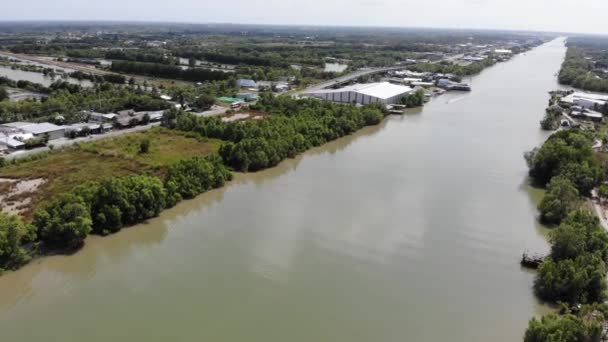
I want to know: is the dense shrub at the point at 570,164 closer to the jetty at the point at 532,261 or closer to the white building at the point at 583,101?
the jetty at the point at 532,261

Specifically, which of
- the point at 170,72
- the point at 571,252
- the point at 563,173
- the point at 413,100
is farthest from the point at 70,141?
the point at 413,100

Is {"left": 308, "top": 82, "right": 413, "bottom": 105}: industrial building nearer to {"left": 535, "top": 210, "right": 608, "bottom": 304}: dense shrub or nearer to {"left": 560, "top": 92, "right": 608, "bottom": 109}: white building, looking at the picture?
{"left": 560, "top": 92, "right": 608, "bottom": 109}: white building

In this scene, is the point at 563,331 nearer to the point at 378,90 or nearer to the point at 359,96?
the point at 359,96

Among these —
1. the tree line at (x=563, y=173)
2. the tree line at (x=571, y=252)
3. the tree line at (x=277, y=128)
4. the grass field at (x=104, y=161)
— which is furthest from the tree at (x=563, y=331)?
the grass field at (x=104, y=161)

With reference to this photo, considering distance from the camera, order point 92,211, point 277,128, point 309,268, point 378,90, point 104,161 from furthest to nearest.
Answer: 1. point 378,90
2. point 277,128
3. point 104,161
4. point 92,211
5. point 309,268

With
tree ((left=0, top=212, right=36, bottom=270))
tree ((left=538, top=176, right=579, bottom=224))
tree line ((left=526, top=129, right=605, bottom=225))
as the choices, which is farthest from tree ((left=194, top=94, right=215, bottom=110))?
tree ((left=538, top=176, right=579, bottom=224))

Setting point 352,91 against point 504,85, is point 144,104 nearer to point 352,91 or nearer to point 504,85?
point 352,91
